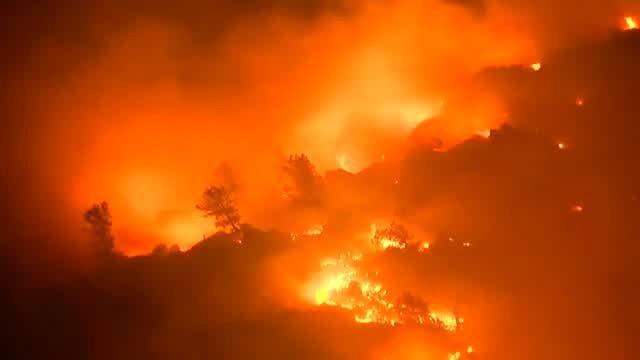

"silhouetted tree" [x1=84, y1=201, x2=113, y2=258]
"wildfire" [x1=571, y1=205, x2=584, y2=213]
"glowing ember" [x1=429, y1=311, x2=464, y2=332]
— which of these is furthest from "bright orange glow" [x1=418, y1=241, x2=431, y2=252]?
"silhouetted tree" [x1=84, y1=201, x2=113, y2=258]

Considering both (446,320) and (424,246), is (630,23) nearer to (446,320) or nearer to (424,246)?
(424,246)

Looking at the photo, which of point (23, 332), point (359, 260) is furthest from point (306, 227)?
point (23, 332)

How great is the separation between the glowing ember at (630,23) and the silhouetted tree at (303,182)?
192 ft

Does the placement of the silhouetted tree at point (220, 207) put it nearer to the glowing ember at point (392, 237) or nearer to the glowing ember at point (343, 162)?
the glowing ember at point (392, 237)

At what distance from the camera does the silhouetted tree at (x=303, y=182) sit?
97.6 m

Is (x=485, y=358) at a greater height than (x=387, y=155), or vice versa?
(x=387, y=155)

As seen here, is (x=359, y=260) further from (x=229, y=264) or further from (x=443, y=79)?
(x=443, y=79)

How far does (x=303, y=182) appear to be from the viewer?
9781cm

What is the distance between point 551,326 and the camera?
76.1m

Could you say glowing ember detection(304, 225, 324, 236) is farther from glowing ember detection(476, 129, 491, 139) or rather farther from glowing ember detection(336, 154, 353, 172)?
glowing ember detection(476, 129, 491, 139)

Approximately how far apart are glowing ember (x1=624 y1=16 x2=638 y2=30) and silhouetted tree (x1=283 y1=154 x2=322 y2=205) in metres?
58.4

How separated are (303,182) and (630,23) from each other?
6243 cm

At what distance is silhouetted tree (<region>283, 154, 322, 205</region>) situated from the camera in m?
97.6

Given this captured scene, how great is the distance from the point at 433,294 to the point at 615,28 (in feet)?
203
